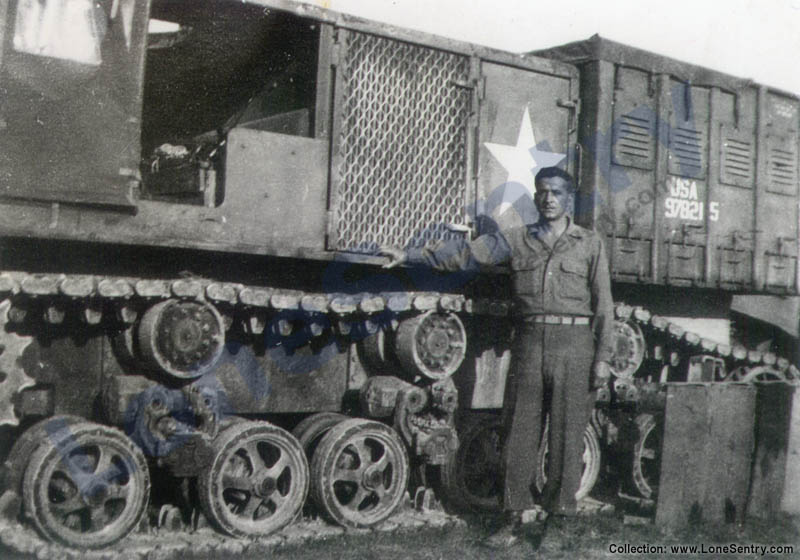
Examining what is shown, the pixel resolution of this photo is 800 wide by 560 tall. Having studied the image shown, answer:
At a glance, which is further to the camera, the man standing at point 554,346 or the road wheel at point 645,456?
the road wheel at point 645,456

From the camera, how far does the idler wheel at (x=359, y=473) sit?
21.4 ft

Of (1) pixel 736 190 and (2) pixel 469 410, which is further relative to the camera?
(1) pixel 736 190

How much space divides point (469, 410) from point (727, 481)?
2001 mm

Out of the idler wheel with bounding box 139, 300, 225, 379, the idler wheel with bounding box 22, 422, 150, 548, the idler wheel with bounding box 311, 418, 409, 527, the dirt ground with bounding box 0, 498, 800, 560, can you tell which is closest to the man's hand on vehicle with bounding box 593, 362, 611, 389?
the dirt ground with bounding box 0, 498, 800, 560

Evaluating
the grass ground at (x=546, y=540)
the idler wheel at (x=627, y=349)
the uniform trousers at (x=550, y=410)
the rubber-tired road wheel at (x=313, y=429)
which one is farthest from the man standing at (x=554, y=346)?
the idler wheel at (x=627, y=349)

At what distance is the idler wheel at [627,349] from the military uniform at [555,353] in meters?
1.51

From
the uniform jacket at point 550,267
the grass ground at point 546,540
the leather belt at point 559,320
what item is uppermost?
the uniform jacket at point 550,267

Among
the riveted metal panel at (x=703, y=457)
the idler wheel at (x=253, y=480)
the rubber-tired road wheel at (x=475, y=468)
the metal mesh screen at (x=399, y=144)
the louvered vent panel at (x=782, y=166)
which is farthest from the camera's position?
the louvered vent panel at (x=782, y=166)

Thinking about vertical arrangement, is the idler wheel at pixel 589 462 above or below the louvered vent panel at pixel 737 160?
below

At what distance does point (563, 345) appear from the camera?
21.7 feet

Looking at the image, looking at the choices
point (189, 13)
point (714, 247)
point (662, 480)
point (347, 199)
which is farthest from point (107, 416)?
point (714, 247)

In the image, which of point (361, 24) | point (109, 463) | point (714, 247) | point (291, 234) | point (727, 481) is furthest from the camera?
point (714, 247)

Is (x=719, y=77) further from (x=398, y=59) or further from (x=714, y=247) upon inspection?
(x=398, y=59)

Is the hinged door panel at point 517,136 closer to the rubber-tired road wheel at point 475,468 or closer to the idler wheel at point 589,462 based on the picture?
the rubber-tired road wheel at point 475,468
